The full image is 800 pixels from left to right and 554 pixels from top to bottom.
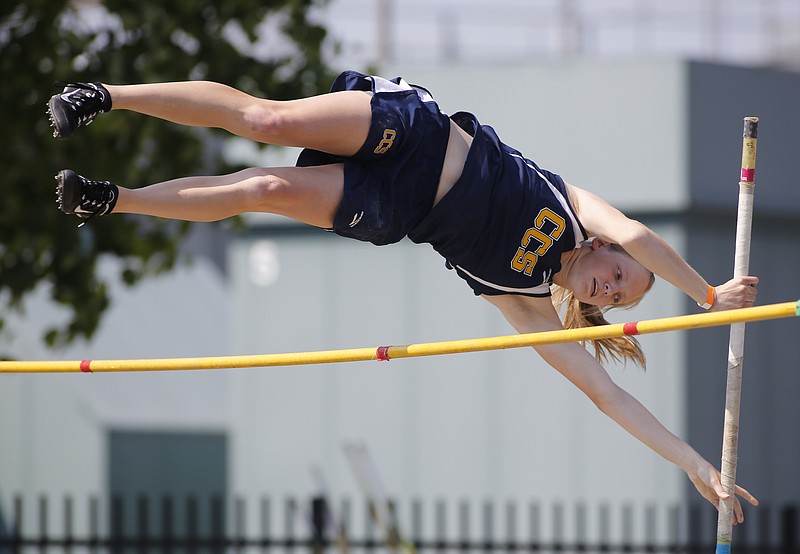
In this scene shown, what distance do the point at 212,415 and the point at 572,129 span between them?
5.42 metres

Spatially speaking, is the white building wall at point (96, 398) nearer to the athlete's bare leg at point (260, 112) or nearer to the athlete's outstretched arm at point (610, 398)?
the athlete's outstretched arm at point (610, 398)

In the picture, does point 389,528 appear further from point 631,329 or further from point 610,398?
point 631,329

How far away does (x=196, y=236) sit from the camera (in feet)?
62.4

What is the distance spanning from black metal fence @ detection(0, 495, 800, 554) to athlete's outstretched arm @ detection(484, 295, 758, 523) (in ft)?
12.8

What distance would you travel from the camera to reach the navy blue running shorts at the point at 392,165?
469 cm

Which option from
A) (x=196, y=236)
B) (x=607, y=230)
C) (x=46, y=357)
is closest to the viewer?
(x=607, y=230)

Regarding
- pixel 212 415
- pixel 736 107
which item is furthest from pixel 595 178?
pixel 212 415

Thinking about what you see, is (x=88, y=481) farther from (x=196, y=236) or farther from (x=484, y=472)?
(x=196, y=236)

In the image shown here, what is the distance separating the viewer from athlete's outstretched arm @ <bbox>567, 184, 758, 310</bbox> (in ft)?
15.1

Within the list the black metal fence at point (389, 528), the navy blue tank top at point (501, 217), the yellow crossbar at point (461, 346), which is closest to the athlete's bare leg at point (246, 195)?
the navy blue tank top at point (501, 217)

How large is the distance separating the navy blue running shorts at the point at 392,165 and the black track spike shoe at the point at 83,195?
2.55ft

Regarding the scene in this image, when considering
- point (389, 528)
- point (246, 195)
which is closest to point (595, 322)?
point (246, 195)

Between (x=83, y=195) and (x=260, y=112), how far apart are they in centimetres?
64

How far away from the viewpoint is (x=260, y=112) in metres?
4.53
